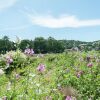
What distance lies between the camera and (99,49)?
62.3 ft

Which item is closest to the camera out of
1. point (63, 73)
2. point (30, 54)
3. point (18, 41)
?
point (18, 41)

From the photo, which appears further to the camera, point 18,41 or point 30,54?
point 30,54

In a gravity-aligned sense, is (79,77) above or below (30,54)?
below

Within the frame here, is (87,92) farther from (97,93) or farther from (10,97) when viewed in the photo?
(10,97)

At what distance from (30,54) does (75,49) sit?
817 centimetres

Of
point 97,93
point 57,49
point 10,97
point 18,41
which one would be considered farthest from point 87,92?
point 57,49

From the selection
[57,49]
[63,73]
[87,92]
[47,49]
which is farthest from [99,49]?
[47,49]

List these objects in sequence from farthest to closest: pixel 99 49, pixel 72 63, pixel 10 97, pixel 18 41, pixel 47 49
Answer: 1. pixel 47 49
2. pixel 99 49
3. pixel 72 63
4. pixel 10 97
5. pixel 18 41

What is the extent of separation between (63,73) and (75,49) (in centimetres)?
395

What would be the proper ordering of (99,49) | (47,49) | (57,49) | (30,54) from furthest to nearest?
(47,49)
(57,49)
(99,49)
(30,54)

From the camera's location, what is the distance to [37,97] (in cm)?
611

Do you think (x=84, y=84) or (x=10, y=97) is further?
(x=84, y=84)

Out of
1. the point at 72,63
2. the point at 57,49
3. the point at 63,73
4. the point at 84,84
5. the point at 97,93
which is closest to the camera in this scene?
the point at 97,93

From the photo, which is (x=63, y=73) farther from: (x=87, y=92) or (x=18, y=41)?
(x=18, y=41)
